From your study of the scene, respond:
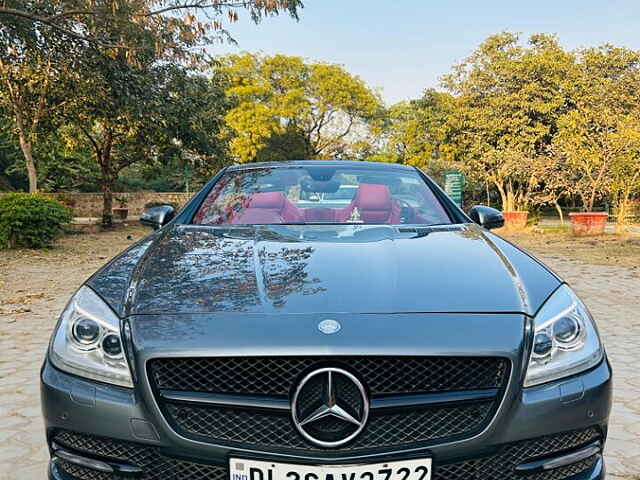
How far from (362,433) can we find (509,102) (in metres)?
20.9

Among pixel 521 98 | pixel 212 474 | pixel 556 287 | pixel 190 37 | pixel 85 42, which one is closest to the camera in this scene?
pixel 212 474

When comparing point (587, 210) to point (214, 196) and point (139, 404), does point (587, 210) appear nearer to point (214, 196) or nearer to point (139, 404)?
point (214, 196)

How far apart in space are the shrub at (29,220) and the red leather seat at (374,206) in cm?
1076

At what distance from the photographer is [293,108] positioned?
138ft

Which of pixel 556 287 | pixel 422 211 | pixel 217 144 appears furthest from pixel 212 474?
pixel 217 144

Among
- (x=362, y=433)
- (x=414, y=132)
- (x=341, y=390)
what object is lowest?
(x=362, y=433)

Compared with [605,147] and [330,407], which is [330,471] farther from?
[605,147]

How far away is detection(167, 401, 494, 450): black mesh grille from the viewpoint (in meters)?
1.57

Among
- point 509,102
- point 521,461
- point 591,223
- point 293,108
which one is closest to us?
point 521,461

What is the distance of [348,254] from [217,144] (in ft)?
62.2

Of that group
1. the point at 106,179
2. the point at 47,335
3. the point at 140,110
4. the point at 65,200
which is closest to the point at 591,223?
the point at 140,110

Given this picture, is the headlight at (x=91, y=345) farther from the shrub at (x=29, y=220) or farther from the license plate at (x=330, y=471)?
the shrub at (x=29, y=220)

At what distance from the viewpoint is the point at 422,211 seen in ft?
10.3

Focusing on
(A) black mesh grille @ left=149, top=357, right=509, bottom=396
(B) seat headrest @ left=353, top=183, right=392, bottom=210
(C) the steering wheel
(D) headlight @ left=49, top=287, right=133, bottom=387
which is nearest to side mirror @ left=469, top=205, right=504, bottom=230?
(C) the steering wheel
